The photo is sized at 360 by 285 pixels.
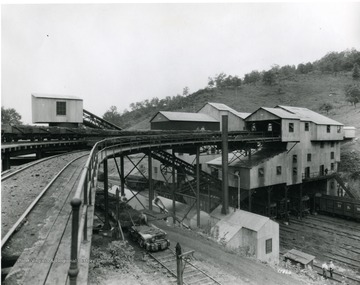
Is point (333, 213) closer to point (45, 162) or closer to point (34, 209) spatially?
point (45, 162)

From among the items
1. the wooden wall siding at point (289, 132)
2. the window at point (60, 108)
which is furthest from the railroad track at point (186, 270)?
the wooden wall siding at point (289, 132)

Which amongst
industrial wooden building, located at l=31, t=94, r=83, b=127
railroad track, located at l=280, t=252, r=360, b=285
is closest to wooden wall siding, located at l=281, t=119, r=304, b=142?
railroad track, located at l=280, t=252, r=360, b=285

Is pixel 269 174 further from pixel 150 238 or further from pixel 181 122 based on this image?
pixel 150 238

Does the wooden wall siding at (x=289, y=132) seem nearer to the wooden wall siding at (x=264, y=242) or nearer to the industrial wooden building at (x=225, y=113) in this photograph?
the wooden wall siding at (x=264, y=242)

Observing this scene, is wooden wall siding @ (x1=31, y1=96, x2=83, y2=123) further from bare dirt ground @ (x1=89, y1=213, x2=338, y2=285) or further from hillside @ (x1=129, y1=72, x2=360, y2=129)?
hillside @ (x1=129, y1=72, x2=360, y2=129)

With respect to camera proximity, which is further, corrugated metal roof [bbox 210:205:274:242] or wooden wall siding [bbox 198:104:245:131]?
wooden wall siding [bbox 198:104:245:131]
